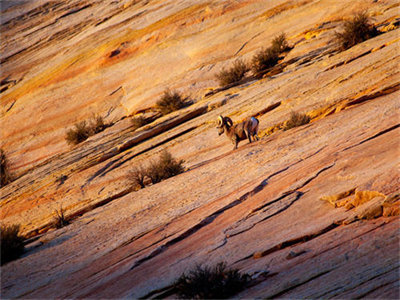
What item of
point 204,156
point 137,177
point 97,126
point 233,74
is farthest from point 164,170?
point 97,126

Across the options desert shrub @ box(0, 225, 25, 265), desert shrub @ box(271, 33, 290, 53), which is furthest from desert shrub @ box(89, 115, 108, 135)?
desert shrub @ box(0, 225, 25, 265)

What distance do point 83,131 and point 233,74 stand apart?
21.1 feet

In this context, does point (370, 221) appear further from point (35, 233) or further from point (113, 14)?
point (113, 14)

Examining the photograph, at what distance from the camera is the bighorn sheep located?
421 inches

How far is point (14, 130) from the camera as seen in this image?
68.1ft

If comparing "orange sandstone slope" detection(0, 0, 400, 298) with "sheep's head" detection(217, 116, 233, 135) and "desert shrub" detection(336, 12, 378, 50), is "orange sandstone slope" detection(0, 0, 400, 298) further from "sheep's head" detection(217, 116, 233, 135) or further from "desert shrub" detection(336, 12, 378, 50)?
"desert shrub" detection(336, 12, 378, 50)

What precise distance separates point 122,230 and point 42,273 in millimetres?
1446

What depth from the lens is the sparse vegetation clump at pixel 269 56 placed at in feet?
55.6

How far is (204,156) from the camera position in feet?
38.0

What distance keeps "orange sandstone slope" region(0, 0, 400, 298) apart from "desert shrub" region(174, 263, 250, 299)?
0.17 metres

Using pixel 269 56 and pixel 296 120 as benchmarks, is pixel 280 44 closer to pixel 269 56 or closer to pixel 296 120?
pixel 269 56

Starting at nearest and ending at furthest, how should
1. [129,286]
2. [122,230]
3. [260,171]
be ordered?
[129,286] → [122,230] → [260,171]

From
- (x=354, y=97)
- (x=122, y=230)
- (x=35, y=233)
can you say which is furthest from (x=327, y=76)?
(x=35, y=233)

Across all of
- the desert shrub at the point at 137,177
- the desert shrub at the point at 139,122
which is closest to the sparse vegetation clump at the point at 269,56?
the desert shrub at the point at 139,122
